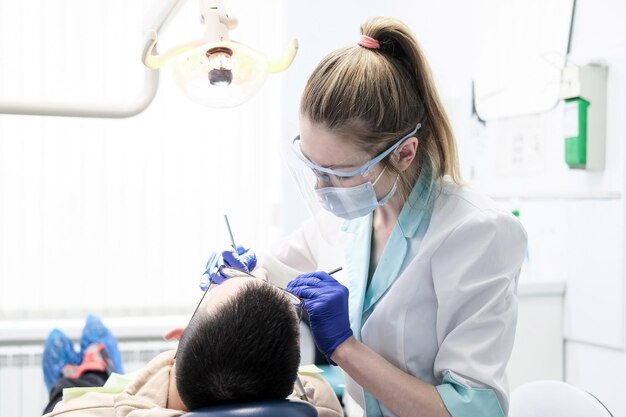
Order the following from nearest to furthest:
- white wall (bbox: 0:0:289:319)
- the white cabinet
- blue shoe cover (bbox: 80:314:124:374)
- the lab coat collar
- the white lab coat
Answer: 1. the white lab coat
2. the lab coat collar
3. blue shoe cover (bbox: 80:314:124:374)
4. the white cabinet
5. white wall (bbox: 0:0:289:319)

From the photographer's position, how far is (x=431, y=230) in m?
1.26

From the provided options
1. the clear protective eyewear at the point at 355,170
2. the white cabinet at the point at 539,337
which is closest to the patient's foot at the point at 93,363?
the clear protective eyewear at the point at 355,170

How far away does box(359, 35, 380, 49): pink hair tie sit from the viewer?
1.24m

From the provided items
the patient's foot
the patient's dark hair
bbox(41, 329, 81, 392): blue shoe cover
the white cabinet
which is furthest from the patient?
the white cabinet

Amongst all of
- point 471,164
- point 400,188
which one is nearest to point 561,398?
point 400,188

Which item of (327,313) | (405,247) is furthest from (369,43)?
(327,313)

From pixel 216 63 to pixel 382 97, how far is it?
12.5 inches

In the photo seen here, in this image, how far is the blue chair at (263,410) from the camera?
839mm

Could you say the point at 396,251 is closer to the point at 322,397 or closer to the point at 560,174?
the point at 322,397

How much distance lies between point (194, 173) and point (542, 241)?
4.92 ft

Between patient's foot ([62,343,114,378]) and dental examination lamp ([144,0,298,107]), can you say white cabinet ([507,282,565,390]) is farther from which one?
dental examination lamp ([144,0,298,107])

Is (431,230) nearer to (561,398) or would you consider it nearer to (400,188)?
(400,188)

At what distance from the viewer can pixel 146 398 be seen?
1203 millimetres

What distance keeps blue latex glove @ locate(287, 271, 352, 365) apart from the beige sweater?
139 millimetres
